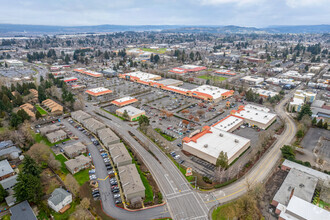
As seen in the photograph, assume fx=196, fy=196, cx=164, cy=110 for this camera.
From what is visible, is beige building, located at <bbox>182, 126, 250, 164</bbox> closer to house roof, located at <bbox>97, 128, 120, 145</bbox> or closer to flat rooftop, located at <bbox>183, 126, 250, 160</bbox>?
flat rooftop, located at <bbox>183, 126, 250, 160</bbox>

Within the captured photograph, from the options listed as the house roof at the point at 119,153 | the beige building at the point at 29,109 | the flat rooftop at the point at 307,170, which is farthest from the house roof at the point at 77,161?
the flat rooftop at the point at 307,170

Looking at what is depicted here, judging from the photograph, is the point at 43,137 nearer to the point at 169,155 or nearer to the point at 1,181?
the point at 1,181

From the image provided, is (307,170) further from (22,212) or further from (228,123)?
(22,212)

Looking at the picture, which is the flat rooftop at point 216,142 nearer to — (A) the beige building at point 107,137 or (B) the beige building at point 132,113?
(A) the beige building at point 107,137

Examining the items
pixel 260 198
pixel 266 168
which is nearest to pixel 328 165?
pixel 266 168

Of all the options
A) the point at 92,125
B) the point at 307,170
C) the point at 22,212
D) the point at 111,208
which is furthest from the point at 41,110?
the point at 307,170

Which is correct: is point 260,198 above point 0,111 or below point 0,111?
below

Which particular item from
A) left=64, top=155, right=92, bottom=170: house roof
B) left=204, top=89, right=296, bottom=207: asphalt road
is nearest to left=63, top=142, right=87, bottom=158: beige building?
left=64, top=155, right=92, bottom=170: house roof
